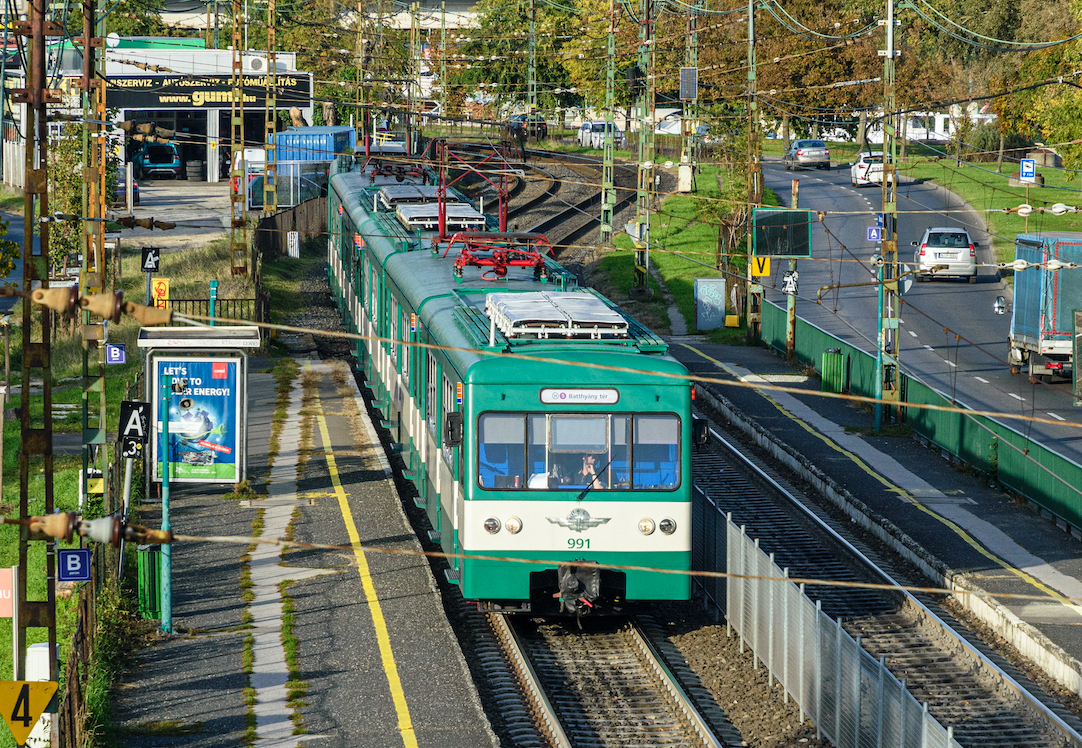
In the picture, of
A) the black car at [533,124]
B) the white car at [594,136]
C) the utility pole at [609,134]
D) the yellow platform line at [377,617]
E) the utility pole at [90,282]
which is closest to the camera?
the yellow platform line at [377,617]

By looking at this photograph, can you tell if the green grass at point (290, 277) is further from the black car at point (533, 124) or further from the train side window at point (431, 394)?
the black car at point (533, 124)

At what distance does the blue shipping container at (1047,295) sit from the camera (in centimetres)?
3102

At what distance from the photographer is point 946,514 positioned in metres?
22.0

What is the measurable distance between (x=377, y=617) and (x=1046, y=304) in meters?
20.4

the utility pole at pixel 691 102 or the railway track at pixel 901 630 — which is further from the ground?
the utility pole at pixel 691 102

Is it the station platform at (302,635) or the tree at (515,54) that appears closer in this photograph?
the station platform at (302,635)

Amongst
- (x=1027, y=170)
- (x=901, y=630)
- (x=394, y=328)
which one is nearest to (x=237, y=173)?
(x=394, y=328)

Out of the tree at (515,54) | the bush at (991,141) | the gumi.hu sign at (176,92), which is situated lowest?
the bush at (991,141)

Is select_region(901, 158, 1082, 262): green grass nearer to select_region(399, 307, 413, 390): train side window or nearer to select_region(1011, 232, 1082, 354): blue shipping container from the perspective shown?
select_region(1011, 232, 1082, 354): blue shipping container

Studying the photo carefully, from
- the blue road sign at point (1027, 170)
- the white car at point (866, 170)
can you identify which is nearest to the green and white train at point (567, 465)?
the blue road sign at point (1027, 170)

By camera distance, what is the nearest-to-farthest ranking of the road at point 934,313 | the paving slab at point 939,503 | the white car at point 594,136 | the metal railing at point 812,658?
the metal railing at point 812,658
the paving slab at point 939,503
the road at point 934,313
the white car at point 594,136

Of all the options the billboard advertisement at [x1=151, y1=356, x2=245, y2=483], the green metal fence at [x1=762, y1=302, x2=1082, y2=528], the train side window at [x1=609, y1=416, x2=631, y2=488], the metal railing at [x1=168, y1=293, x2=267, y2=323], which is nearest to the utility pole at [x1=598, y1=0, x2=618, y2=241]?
the metal railing at [x1=168, y1=293, x2=267, y2=323]

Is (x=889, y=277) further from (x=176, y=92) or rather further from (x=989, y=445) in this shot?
(x=176, y=92)

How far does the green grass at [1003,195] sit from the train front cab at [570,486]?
34367 mm
